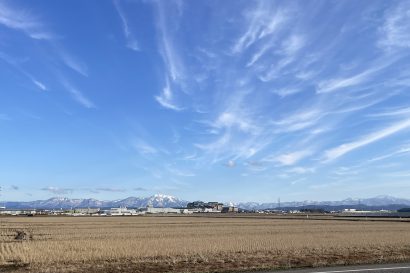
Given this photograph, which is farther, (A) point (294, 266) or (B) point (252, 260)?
(B) point (252, 260)

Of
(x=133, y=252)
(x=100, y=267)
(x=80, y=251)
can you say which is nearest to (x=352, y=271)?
(x=100, y=267)

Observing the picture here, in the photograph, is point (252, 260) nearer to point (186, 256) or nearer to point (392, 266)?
point (186, 256)

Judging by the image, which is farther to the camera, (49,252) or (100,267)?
(49,252)

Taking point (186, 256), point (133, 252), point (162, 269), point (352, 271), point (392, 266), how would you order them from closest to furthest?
point (352, 271)
point (392, 266)
point (162, 269)
point (186, 256)
point (133, 252)

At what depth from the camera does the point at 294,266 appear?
20828 mm

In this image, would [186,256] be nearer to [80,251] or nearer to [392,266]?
[80,251]

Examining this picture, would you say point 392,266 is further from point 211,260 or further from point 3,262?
point 3,262

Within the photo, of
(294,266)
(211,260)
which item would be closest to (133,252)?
(211,260)

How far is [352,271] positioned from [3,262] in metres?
16.9

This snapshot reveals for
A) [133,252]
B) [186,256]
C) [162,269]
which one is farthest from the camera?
[133,252]

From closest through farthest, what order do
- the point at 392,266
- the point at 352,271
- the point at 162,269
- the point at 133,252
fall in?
1. the point at 352,271
2. the point at 392,266
3. the point at 162,269
4. the point at 133,252

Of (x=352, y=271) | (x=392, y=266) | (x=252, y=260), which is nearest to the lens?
(x=352, y=271)

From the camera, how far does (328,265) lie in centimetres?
2086

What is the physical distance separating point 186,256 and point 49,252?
9.01 meters
